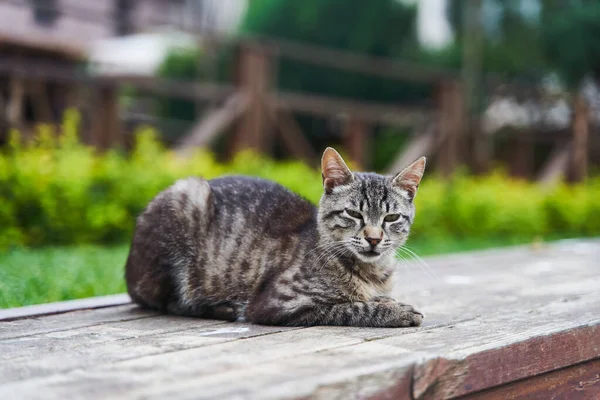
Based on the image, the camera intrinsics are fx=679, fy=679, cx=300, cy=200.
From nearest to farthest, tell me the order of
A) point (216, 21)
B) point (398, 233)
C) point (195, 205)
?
point (398, 233), point (195, 205), point (216, 21)

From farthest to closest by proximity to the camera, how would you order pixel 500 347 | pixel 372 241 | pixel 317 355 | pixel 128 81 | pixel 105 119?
1. pixel 105 119
2. pixel 128 81
3. pixel 372 241
4. pixel 500 347
5. pixel 317 355

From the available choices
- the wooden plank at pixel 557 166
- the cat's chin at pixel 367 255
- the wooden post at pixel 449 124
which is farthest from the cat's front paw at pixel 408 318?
the wooden plank at pixel 557 166

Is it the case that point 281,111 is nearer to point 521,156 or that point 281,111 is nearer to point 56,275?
point 56,275

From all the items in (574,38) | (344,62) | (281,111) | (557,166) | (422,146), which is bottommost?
(557,166)

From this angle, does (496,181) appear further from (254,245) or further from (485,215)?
(254,245)

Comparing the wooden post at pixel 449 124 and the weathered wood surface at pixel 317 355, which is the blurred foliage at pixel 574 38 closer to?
the wooden post at pixel 449 124

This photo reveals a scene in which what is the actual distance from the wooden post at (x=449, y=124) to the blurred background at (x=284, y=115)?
0.07 feet

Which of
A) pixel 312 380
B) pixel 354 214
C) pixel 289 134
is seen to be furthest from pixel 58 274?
pixel 289 134

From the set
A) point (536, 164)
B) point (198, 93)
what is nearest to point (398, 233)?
point (198, 93)

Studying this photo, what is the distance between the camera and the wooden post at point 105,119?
740 centimetres

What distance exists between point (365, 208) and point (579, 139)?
370 inches

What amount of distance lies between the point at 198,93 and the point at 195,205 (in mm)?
4926

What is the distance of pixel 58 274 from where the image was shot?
13.9ft

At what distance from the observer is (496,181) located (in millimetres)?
9461
